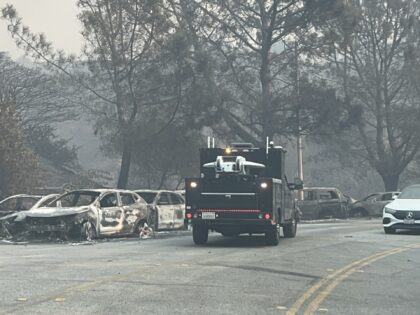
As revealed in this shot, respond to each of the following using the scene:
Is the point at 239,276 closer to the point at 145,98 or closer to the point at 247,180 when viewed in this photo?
the point at 247,180

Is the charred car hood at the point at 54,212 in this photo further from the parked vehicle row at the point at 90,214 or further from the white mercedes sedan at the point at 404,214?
the white mercedes sedan at the point at 404,214

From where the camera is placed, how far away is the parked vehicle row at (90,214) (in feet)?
60.6

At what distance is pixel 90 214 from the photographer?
18.9 metres

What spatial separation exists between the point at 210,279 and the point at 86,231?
340 inches

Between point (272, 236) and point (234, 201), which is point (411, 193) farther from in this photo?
point (234, 201)

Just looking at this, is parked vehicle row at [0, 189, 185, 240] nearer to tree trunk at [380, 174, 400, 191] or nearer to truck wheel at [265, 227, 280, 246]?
truck wheel at [265, 227, 280, 246]

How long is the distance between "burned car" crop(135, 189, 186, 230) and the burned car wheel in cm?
315

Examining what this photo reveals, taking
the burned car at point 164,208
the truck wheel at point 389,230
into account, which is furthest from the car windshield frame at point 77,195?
the truck wheel at point 389,230

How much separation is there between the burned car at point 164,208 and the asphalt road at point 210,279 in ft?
15.4

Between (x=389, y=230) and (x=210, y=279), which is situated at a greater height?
(x=389, y=230)

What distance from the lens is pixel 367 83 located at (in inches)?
1757

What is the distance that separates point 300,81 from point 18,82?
26722 millimetres

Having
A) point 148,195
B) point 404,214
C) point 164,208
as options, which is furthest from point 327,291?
point 148,195

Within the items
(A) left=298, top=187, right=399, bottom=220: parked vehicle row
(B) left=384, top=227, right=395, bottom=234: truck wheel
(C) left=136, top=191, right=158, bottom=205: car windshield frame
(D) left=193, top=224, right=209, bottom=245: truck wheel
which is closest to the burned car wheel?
(D) left=193, top=224, right=209, bottom=245: truck wheel
